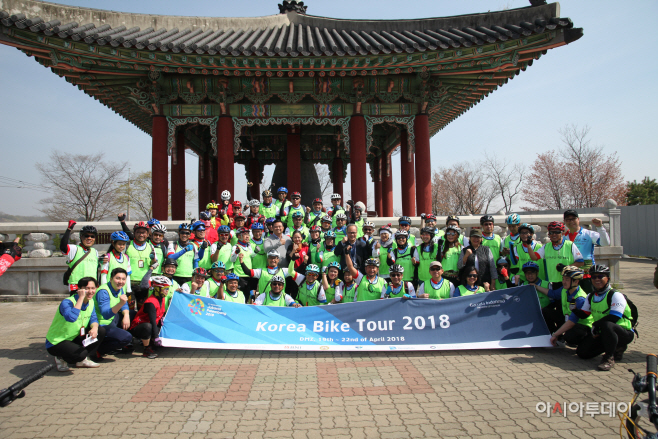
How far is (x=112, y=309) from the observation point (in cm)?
564

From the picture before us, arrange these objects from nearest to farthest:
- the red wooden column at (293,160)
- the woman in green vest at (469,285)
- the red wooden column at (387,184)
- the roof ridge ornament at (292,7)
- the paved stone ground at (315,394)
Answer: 1. the paved stone ground at (315,394)
2. the woman in green vest at (469,285)
3. the red wooden column at (293,160)
4. the roof ridge ornament at (292,7)
5. the red wooden column at (387,184)

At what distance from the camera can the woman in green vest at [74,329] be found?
515 centimetres

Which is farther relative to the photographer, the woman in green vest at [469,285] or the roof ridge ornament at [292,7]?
the roof ridge ornament at [292,7]

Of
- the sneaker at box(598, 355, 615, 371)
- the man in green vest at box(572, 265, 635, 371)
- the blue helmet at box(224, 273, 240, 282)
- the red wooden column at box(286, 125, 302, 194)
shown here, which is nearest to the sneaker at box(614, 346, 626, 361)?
the man in green vest at box(572, 265, 635, 371)

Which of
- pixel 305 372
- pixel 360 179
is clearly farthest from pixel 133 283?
pixel 360 179

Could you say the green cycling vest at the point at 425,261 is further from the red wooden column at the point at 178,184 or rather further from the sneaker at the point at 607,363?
the red wooden column at the point at 178,184

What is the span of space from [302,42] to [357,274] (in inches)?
322

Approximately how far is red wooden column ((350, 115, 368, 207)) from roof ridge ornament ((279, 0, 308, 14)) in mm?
5691

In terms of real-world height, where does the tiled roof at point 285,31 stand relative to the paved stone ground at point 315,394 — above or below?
above

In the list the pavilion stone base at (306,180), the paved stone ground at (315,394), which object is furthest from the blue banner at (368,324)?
the pavilion stone base at (306,180)

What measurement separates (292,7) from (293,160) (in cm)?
591

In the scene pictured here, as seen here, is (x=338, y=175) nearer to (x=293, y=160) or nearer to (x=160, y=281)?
(x=293, y=160)

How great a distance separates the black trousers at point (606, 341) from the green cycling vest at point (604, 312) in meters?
0.09

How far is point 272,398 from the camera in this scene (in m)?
4.38
